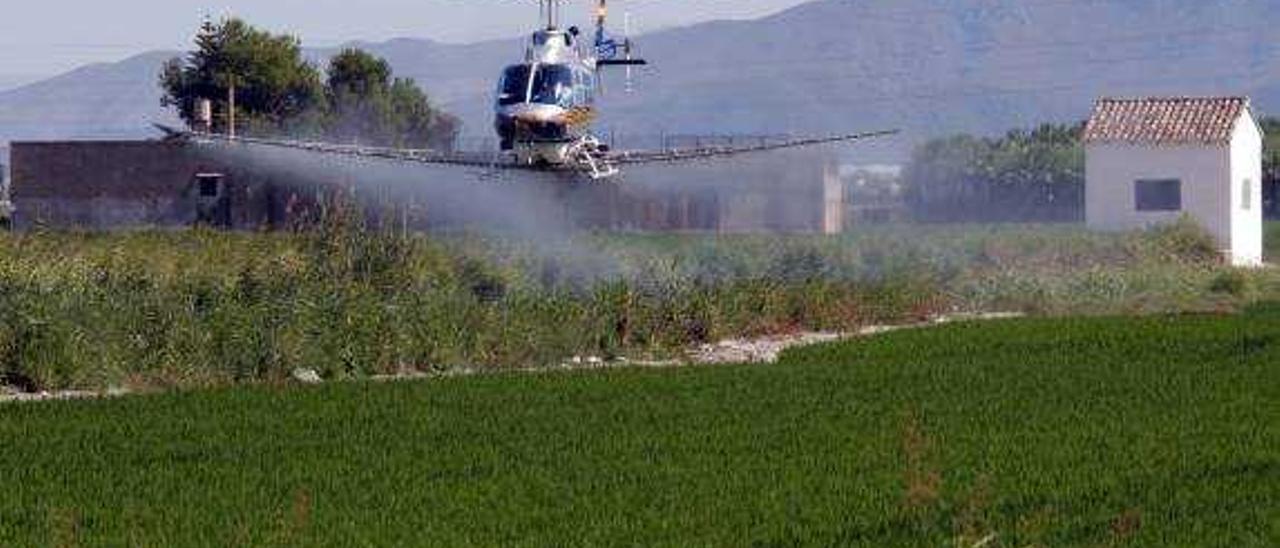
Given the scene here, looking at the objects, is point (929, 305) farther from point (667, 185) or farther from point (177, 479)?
point (177, 479)

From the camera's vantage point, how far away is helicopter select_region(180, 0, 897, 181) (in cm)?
4159

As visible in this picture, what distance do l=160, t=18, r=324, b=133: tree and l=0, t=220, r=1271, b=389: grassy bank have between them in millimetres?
31497

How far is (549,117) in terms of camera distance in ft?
136

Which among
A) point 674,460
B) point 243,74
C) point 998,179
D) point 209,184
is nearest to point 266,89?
point 243,74

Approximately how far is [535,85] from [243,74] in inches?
1662

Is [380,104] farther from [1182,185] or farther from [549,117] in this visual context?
[549,117]

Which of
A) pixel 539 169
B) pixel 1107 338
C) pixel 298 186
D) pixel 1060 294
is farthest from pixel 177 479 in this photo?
pixel 298 186

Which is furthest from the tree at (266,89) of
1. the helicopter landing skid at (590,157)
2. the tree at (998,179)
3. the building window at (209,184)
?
the helicopter landing skid at (590,157)

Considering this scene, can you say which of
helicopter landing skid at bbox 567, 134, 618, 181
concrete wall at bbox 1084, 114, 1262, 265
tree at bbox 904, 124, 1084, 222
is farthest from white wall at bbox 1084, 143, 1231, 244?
tree at bbox 904, 124, 1084, 222

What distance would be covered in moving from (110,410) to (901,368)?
9335 millimetres

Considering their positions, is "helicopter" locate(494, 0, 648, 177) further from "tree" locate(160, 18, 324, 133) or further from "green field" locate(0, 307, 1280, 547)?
"tree" locate(160, 18, 324, 133)

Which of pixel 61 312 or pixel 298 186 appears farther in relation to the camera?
pixel 298 186

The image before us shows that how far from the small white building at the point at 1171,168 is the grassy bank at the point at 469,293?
6.68 metres

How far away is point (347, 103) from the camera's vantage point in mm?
86938
